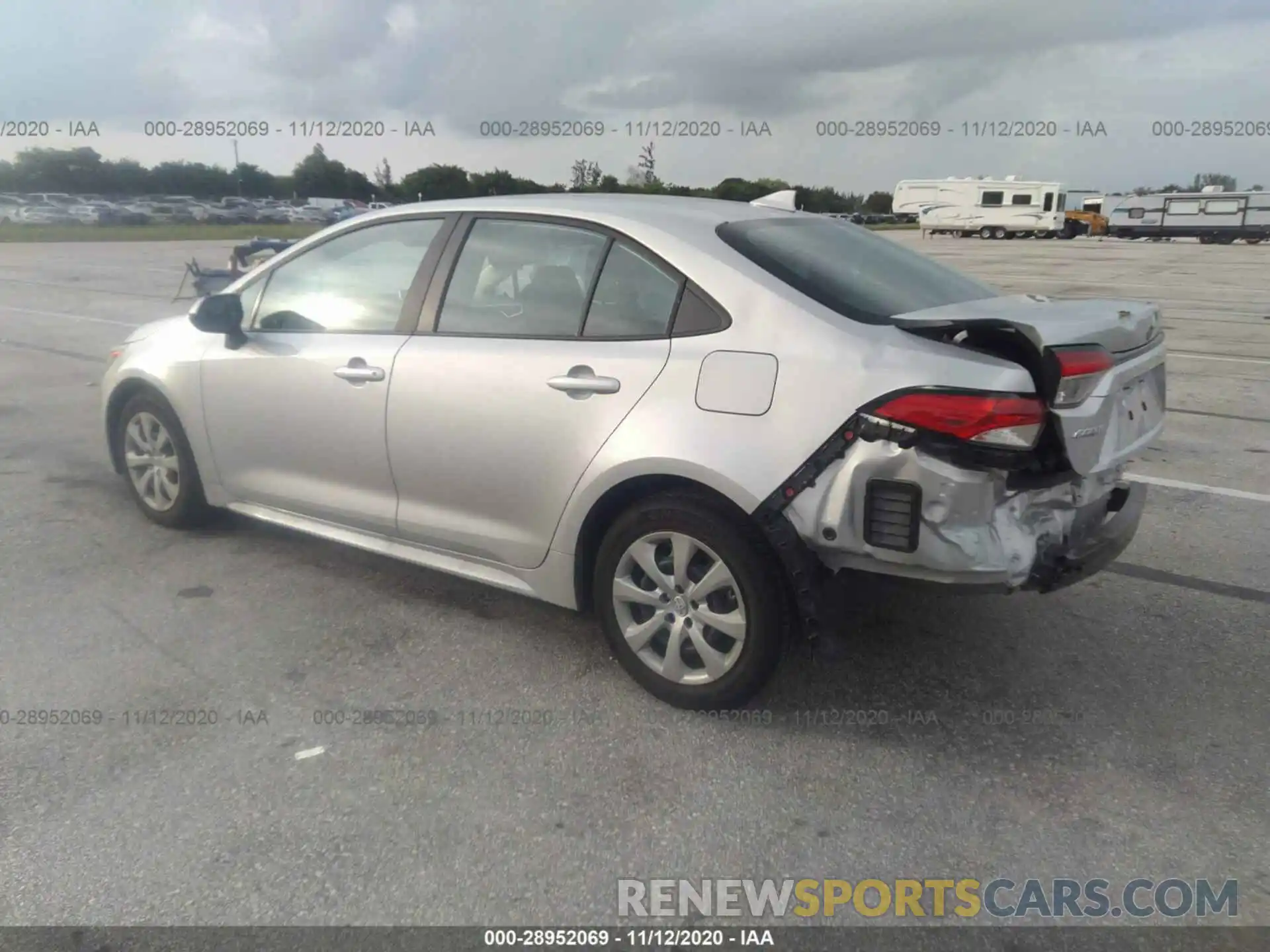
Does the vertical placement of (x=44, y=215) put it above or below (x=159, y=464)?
above

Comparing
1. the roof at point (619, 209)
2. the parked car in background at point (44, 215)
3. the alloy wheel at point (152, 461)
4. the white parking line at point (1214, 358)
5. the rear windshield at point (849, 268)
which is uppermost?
the parked car in background at point (44, 215)

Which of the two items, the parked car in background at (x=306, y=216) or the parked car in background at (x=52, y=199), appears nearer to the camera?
the parked car in background at (x=306, y=216)

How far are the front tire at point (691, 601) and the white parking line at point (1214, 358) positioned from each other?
9.20m

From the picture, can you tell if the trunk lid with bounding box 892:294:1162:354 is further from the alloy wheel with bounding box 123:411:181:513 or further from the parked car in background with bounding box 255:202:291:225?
the parked car in background with bounding box 255:202:291:225

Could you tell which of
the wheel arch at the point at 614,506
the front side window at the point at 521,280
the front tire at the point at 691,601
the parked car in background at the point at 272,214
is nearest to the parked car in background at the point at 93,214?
the parked car in background at the point at 272,214

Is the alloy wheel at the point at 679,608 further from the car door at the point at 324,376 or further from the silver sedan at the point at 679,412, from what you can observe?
the car door at the point at 324,376

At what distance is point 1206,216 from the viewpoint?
146 feet

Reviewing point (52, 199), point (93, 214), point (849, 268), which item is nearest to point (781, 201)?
point (849, 268)

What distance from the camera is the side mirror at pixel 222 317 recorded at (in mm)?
4156

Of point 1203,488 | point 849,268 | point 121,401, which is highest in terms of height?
point 849,268

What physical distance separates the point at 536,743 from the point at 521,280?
1637 millimetres

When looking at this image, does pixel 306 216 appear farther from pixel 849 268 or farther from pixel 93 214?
pixel 849 268

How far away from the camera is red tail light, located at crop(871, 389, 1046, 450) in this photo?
2.63 metres

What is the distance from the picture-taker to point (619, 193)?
Result: 396 centimetres
